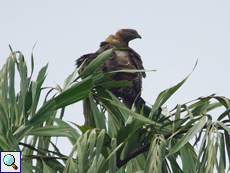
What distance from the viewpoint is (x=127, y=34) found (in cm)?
797

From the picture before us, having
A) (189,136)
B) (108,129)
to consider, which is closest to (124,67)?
(108,129)

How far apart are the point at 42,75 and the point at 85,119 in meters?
0.99

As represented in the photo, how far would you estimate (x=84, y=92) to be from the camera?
3.89m

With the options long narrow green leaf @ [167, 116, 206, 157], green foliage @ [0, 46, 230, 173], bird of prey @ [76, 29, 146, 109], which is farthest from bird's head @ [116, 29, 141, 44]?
long narrow green leaf @ [167, 116, 206, 157]

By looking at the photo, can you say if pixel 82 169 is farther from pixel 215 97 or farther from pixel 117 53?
pixel 117 53
